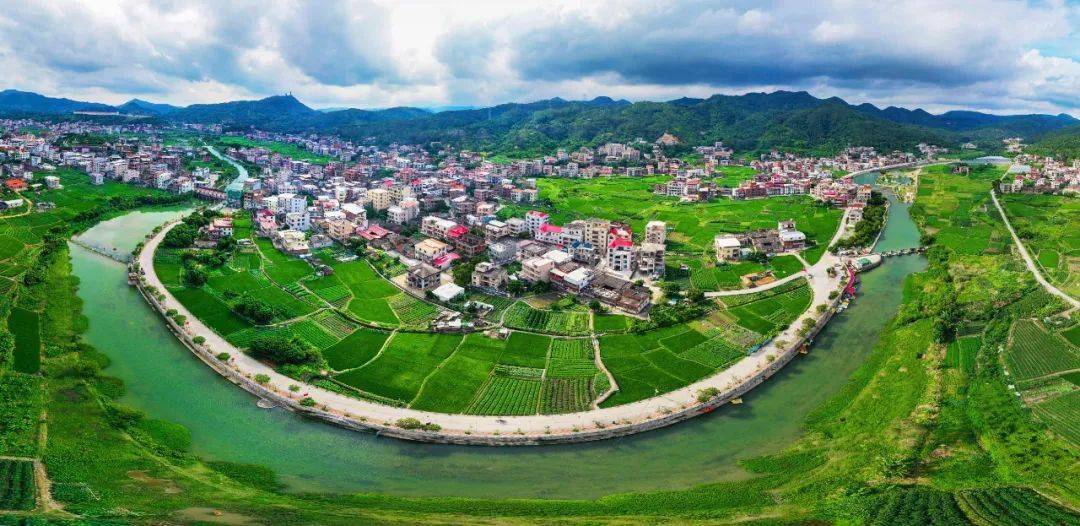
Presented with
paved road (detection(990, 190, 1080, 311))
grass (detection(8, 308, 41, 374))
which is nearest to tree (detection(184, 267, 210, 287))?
grass (detection(8, 308, 41, 374))

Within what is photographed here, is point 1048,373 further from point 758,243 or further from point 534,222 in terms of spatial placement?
point 534,222

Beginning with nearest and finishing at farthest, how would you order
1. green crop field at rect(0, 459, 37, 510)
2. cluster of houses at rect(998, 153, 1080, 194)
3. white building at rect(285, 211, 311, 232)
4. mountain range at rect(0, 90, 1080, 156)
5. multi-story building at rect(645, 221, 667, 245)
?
green crop field at rect(0, 459, 37, 510) < multi-story building at rect(645, 221, 667, 245) < white building at rect(285, 211, 311, 232) < cluster of houses at rect(998, 153, 1080, 194) < mountain range at rect(0, 90, 1080, 156)

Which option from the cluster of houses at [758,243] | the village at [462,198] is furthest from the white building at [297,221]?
the cluster of houses at [758,243]

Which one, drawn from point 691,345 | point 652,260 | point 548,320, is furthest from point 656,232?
point 691,345

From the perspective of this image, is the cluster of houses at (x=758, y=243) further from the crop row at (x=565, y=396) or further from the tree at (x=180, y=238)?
the tree at (x=180, y=238)

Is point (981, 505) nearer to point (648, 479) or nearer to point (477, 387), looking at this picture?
point (648, 479)

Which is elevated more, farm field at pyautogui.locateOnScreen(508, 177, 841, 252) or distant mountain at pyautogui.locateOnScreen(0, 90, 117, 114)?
distant mountain at pyautogui.locateOnScreen(0, 90, 117, 114)

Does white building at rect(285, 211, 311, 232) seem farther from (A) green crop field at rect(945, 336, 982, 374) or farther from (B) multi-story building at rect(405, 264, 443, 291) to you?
(A) green crop field at rect(945, 336, 982, 374)
